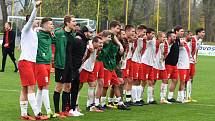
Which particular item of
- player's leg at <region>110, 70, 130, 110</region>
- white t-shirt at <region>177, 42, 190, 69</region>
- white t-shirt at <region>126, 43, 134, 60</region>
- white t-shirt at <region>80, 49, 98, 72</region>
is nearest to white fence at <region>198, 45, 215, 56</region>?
white t-shirt at <region>177, 42, 190, 69</region>

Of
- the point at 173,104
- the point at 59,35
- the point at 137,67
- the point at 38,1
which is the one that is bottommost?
the point at 173,104

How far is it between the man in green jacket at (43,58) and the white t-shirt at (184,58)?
5.43m

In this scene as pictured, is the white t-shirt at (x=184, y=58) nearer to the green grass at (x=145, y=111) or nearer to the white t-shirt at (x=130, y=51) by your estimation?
the green grass at (x=145, y=111)

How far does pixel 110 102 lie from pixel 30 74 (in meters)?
3.50

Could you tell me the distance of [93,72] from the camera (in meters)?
12.2

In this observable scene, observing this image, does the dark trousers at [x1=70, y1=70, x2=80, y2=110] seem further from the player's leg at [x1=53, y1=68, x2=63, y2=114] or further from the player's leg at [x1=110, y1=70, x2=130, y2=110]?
the player's leg at [x1=110, y1=70, x2=130, y2=110]

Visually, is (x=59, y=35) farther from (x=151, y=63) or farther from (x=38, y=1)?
(x=151, y=63)

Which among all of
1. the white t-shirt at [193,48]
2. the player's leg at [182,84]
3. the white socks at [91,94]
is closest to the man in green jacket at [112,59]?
the white socks at [91,94]

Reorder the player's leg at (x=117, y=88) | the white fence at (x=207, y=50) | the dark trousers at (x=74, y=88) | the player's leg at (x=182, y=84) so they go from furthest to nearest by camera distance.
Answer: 1. the white fence at (x=207, y=50)
2. the player's leg at (x=182, y=84)
3. the player's leg at (x=117, y=88)
4. the dark trousers at (x=74, y=88)

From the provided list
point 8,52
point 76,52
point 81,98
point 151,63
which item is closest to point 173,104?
point 151,63

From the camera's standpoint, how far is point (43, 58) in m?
10.7

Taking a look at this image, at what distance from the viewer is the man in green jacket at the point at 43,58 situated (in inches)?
418

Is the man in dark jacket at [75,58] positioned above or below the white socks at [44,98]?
above

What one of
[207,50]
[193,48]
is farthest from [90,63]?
[207,50]
